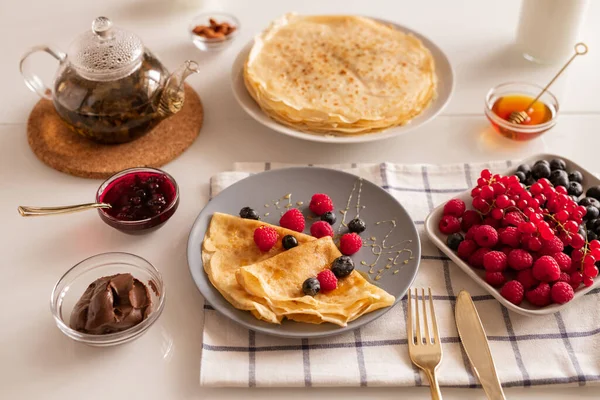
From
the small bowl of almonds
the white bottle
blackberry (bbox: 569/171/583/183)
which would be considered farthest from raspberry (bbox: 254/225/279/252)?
the white bottle

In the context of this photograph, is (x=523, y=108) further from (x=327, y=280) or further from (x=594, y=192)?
(x=327, y=280)

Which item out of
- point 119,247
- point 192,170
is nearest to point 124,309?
point 119,247

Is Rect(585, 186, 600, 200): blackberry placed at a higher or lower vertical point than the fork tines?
higher

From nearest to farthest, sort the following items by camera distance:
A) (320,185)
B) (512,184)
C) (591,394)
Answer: (591,394)
(512,184)
(320,185)

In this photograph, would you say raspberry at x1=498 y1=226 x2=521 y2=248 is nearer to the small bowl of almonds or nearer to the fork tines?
the fork tines

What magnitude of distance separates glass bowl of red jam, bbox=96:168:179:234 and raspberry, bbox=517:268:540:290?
2.75ft

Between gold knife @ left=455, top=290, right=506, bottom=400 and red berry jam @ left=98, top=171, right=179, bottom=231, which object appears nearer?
gold knife @ left=455, top=290, right=506, bottom=400

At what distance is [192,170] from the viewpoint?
6.03 feet

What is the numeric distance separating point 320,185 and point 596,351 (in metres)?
0.75

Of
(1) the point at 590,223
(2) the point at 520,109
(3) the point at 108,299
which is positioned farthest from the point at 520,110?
(3) the point at 108,299

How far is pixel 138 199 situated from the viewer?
1.61m

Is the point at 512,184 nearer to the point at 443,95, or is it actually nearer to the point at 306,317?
the point at 443,95

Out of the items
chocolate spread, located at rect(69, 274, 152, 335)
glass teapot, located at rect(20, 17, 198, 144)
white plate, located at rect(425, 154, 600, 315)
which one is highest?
glass teapot, located at rect(20, 17, 198, 144)

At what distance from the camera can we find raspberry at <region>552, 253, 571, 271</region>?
1.44 m
